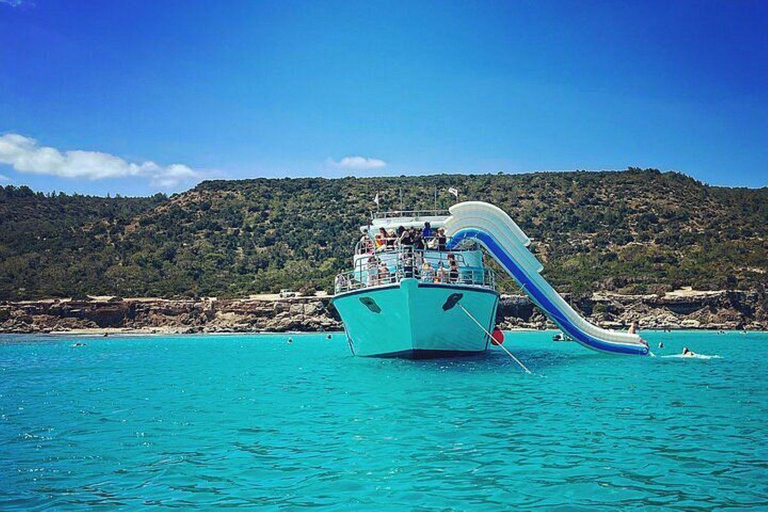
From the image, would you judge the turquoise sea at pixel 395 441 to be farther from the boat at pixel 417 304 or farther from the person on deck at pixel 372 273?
the person on deck at pixel 372 273

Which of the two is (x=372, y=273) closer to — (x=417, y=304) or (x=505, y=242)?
(x=417, y=304)

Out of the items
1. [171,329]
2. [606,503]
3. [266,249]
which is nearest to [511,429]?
[606,503]

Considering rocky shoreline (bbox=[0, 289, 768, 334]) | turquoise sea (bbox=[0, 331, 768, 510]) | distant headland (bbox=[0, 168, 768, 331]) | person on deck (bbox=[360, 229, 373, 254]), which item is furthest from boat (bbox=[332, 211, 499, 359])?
distant headland (bbox=[0, 168, 768, 331])

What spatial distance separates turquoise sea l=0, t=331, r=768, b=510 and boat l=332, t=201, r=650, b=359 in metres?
2.16

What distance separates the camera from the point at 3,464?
940 cm

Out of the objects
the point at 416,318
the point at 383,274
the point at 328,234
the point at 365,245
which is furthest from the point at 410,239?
the point at 328,234

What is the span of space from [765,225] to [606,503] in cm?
8950

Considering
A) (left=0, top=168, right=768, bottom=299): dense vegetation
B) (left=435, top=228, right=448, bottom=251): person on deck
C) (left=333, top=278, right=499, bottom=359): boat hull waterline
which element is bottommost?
(left=333, top=278, right=499, bottom=359): boat hull waterline

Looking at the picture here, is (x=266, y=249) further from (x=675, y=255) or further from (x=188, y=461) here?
(x=188, y=461)

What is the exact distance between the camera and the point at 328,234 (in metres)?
89.8

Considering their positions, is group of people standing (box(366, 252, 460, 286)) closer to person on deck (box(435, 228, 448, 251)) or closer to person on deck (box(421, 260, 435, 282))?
person on deck (box(421, 260, 435, 282))

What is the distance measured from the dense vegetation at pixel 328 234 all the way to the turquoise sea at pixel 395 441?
52163 millimetres

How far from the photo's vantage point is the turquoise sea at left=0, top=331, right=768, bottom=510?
7656mm

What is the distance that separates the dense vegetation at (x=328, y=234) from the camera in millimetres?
72562
